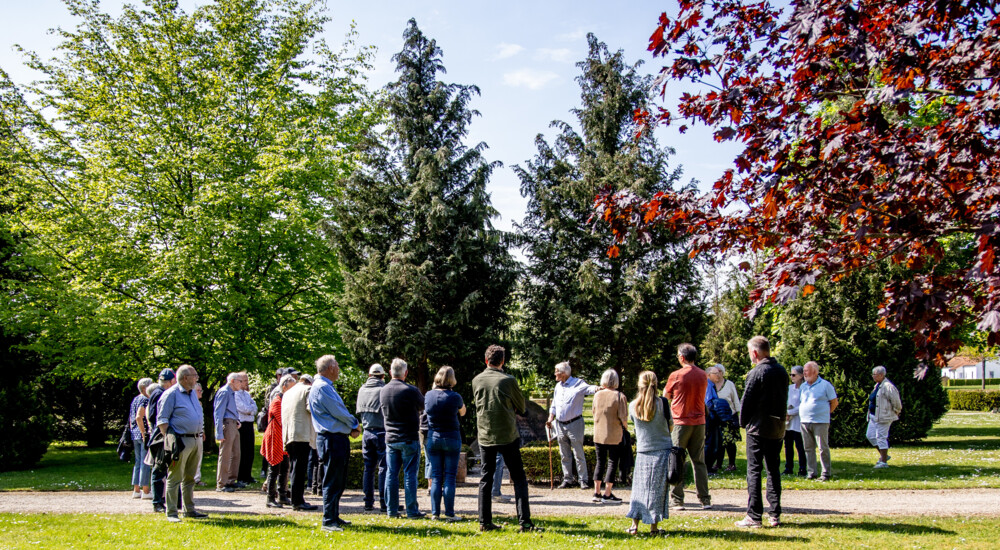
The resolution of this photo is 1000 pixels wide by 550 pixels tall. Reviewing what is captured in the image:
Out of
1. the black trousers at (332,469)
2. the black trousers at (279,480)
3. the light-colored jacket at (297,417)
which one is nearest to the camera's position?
the black trousers at (332,469)

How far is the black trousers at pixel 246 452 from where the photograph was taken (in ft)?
39.8

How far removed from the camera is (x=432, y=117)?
57.0ft

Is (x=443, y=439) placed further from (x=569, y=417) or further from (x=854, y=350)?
(x=854, y=350)

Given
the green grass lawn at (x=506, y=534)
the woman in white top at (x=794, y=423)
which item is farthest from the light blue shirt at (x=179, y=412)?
the woman in white top at (x=794, y=423)

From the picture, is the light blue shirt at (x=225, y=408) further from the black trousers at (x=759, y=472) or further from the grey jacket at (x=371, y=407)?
the black trousers at (x=759, y=472)

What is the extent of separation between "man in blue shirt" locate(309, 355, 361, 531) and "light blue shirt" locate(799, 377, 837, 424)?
24.4 ft

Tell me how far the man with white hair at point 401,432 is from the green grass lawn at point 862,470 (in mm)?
5214

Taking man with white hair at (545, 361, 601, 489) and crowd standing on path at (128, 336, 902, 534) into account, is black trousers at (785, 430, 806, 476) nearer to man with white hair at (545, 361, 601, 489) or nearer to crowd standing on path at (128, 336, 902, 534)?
crowd standing on path at (128, 336, 902, 534)

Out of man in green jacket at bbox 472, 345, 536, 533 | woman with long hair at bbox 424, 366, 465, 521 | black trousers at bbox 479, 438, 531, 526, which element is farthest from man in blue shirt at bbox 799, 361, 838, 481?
woman with long hair at bbox 424, 366, 465, 521

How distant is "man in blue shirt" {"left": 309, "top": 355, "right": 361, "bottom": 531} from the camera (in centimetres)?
782

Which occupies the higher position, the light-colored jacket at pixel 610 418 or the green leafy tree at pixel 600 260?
the green leafy tree at pixel 600 260

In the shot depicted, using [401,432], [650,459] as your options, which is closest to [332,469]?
[401,432]

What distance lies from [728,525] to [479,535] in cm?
273

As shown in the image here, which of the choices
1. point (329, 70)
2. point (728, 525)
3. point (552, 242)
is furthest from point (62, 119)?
point (728, 525)
